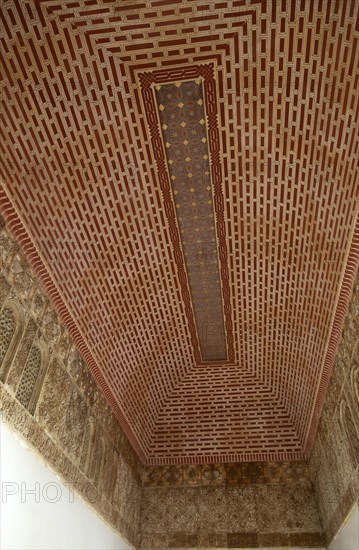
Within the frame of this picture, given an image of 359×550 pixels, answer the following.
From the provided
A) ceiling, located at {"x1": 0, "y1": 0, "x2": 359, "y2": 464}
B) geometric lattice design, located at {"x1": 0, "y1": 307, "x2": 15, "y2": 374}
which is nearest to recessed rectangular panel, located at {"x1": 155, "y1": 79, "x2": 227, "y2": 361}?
ceiling, located at {"x1": 0, "y1": 0, "x2": 359, "y2": 464}

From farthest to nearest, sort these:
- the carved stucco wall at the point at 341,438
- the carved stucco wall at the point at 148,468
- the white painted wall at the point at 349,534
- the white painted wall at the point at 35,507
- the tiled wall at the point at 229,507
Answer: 1. the tiled wall at the point at 229,507
2. the white painted wall at the point at 349,534
3. the carved stucco wall at the point at 341,438
4. the carved stucco wall at the point at 148,468
5. the white painted wall at the point at 35,507

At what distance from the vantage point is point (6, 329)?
3203 millimetres

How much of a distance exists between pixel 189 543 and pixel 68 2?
605 centimetres

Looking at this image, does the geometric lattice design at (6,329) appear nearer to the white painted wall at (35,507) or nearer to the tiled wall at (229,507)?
the white painted wall at (35,507)

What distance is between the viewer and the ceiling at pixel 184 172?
3053 millimetres

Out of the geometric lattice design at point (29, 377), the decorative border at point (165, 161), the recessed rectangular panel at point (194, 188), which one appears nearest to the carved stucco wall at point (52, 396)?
the geometric lattice design at point (29, 377)

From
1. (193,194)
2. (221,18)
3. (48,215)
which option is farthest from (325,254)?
(48,215)

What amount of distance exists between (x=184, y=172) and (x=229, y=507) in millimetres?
4594

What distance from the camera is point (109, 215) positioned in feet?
13.2

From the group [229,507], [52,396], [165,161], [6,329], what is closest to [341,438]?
[229,507]

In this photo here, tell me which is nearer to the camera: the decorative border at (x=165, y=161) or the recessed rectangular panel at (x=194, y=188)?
the decorative border at (x=165, y=161)

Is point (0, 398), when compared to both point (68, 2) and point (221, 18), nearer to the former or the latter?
point (68, 2)

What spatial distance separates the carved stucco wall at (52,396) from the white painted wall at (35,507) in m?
0.11

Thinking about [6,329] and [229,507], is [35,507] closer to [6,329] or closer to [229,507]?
[6,329]
